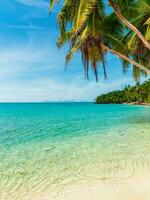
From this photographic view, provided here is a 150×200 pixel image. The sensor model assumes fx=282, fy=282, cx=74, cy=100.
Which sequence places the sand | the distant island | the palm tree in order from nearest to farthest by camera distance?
the sand, the palm tree, the distant island

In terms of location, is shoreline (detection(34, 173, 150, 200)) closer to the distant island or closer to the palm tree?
the palm tree

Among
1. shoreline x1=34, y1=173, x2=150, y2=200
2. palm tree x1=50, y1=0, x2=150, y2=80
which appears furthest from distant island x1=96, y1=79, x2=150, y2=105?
shoreline x1=34, y1=173, x2=150, y2=200

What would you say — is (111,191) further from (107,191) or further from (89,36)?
(89,36)

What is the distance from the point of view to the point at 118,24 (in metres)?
13.1

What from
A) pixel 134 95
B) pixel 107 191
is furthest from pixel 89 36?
pixel 134 95

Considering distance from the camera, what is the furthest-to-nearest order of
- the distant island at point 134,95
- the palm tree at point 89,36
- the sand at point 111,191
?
the distant island at point 134,95
the palm tree at point 89,36
the sand at point 111,191

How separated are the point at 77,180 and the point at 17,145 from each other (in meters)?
5.47

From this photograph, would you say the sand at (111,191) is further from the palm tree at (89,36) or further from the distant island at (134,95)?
the distant island at (134,95)

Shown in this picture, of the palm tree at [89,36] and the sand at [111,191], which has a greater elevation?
the palm tree at [89,36]

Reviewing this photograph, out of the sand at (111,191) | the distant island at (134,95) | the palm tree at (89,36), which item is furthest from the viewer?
the distant island at (134,95)

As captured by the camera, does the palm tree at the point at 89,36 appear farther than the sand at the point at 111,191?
Yes

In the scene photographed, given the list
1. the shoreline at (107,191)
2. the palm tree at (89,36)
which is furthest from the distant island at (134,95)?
the shoreline at (107,191)

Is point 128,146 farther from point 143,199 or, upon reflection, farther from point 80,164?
point 143,199

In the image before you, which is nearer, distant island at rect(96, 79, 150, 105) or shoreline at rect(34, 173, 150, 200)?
shoreline at rect(34, 173, 150, 200)
